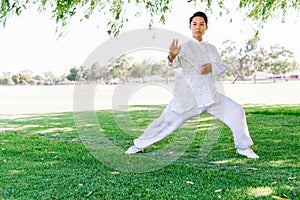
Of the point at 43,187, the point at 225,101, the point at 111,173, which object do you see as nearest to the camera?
the point at 43,187

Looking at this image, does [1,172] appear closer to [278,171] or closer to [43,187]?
[43,187]

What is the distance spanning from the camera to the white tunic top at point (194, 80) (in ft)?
14.2

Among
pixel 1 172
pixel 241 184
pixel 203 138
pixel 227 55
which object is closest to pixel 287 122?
pixel 203 138

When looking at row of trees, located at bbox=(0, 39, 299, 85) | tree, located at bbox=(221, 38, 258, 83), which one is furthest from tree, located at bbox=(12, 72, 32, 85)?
tree, located at bbox=(221, 38, 258, 83)

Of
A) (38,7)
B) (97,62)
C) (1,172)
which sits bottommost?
(1,172)

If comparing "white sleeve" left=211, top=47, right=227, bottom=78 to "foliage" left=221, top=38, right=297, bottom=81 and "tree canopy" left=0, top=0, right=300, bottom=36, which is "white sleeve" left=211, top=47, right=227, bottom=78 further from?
"foliage" left=221, top=38, right=297, bottom=81

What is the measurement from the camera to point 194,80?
14.3 feet

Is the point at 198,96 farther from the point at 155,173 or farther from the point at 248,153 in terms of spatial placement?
the point at 155,173

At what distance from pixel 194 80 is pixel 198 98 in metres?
0.21

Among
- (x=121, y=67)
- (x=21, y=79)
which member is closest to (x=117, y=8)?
(x=121, y=67)

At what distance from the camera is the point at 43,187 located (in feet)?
10.5

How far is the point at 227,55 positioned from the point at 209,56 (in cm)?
4901

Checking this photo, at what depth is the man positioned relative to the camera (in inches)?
171

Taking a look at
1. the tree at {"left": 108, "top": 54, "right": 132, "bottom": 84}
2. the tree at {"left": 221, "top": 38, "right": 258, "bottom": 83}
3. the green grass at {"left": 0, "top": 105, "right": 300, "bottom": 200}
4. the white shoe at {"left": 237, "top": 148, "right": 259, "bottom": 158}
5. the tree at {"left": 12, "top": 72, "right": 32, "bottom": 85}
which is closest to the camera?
the green grass at {"left": 0, "top": 105, "right": 300, "bottom": 200}
